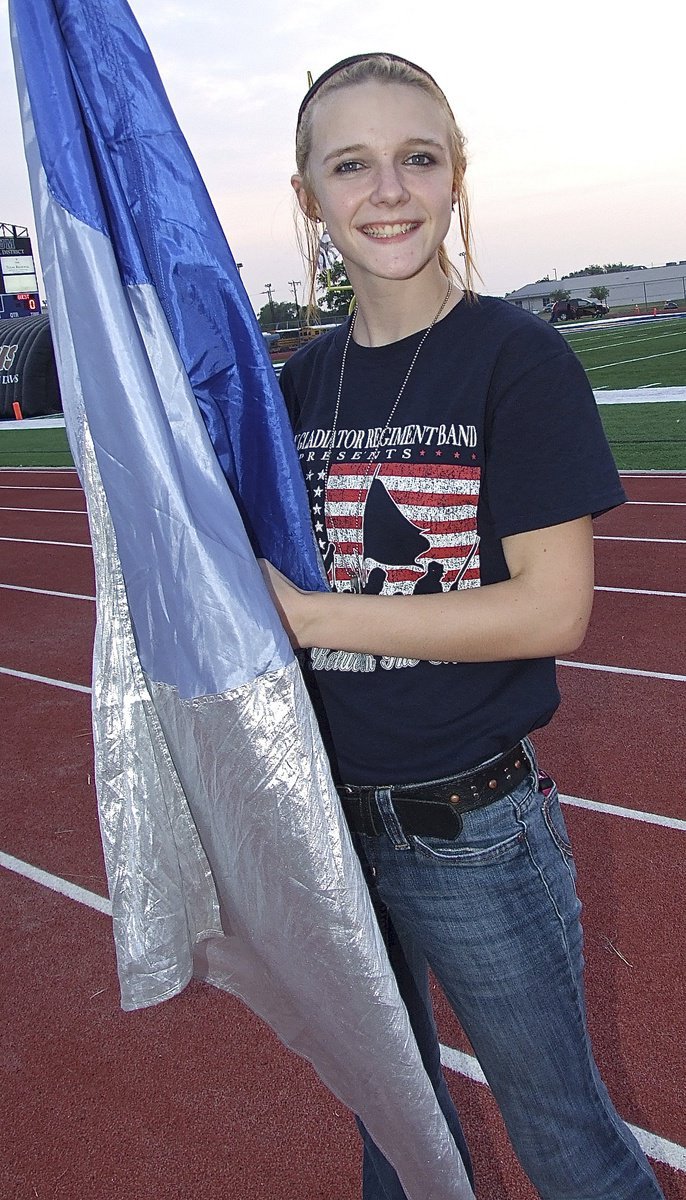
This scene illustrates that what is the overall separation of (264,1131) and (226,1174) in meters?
0.15

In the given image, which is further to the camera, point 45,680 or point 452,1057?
point 45,680

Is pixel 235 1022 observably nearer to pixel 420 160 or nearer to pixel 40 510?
pixel 420 160

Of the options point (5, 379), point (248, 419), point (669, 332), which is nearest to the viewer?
point (248, 419)

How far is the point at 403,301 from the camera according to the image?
163cm

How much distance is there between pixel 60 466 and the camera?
1708 centimetres

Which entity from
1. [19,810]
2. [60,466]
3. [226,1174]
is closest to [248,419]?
[226,1174]

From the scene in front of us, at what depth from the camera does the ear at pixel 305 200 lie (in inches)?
67.8

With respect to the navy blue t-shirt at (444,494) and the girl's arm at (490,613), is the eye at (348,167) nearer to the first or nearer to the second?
the navy blue t-shirt at (444,494)

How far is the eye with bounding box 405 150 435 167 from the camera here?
1.57 metres

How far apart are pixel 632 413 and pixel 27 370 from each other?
1799 centimetres

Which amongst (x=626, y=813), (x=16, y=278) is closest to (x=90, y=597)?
(x=626, y=813)

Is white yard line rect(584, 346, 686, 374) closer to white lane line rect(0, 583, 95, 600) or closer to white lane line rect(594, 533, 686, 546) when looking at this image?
white lane line rect(594, 533, 686, 546)

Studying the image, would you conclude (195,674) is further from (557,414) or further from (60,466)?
(60,466)

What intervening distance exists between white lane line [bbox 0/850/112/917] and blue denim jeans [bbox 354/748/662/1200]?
97.8 inches
